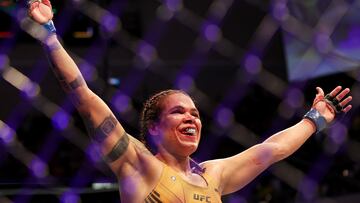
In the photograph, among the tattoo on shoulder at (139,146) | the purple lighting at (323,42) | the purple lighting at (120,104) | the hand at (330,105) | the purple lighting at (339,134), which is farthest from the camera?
the purple lighting at (339,134)

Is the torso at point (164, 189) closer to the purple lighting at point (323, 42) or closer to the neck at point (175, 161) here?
the neck at point (175, 161)

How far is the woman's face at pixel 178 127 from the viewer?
1477 mm

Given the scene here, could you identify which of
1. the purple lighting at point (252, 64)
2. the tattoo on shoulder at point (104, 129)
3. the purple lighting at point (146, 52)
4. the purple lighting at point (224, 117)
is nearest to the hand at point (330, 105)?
the tattoo on shoulder at point (104, 129)

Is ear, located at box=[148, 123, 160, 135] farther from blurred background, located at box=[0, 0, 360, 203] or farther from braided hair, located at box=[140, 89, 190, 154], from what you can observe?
blurred background, located at box=[0, 0, 360, 203]

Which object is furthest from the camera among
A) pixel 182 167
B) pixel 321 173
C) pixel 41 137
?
pixel 41 137

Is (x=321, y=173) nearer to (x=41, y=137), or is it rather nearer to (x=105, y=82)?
(x=105, y=82)

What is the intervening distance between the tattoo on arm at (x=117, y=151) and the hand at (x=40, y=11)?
31 cm

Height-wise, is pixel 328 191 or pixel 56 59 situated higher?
pixel 56 59

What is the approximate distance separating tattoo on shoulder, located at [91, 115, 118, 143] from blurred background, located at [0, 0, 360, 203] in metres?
0.61

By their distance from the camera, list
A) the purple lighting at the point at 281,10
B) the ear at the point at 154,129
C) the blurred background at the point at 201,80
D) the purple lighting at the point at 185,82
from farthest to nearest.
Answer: the purple lighting at the point at 185,82 < the purple lighting at the point at 281,10 < the blurred background at the point at 201,80 < the ear at the point at 154,129

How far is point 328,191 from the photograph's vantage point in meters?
3.18

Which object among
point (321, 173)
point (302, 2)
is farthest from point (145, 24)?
point (321, 173)

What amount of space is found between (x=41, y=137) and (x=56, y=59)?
8.29ft

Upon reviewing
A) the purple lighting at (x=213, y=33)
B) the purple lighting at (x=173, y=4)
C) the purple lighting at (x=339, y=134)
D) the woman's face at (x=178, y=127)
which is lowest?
the purple lighting at (x=213, y=33)
